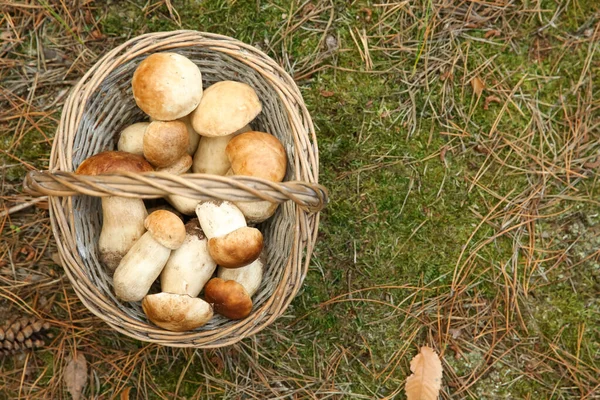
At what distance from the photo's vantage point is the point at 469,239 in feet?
8.62

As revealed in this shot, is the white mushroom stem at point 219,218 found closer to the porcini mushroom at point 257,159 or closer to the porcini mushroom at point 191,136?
the porcini mushroom at point 257,159

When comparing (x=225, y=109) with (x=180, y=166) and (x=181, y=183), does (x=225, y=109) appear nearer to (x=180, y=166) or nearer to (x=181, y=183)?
(x=180, y=166)

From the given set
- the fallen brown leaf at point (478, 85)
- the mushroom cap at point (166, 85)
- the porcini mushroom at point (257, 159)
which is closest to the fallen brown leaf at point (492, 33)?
the fallen brown leaf at point (478, 85)

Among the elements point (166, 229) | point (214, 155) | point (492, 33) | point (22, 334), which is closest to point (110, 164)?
point (166, 229)

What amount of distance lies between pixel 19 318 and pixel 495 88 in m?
2.63

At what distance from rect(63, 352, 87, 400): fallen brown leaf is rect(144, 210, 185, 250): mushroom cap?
1013 millimetres

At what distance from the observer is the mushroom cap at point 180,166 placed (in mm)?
2189

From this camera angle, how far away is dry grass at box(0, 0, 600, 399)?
8.54 ft

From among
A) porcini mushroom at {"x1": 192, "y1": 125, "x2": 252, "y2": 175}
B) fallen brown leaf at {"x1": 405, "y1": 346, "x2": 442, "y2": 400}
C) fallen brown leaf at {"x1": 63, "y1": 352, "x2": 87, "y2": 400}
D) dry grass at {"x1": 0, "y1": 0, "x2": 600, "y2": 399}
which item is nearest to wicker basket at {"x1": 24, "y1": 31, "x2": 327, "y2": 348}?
porcini mushroom at {"x1": 192, "y1": 125, "x2": 252, "y2": 175}

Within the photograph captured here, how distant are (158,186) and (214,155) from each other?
0.61 m

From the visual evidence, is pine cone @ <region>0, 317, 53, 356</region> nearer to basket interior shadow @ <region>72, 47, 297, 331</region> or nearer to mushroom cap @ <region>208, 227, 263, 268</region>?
basket interior shadow @ <region>72, 47, 297, 331</region>

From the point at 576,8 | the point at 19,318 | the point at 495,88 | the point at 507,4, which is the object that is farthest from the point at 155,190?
the point at 576,8

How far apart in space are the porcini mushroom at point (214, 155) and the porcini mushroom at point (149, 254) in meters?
0.31

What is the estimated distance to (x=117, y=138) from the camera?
7.86 feet
